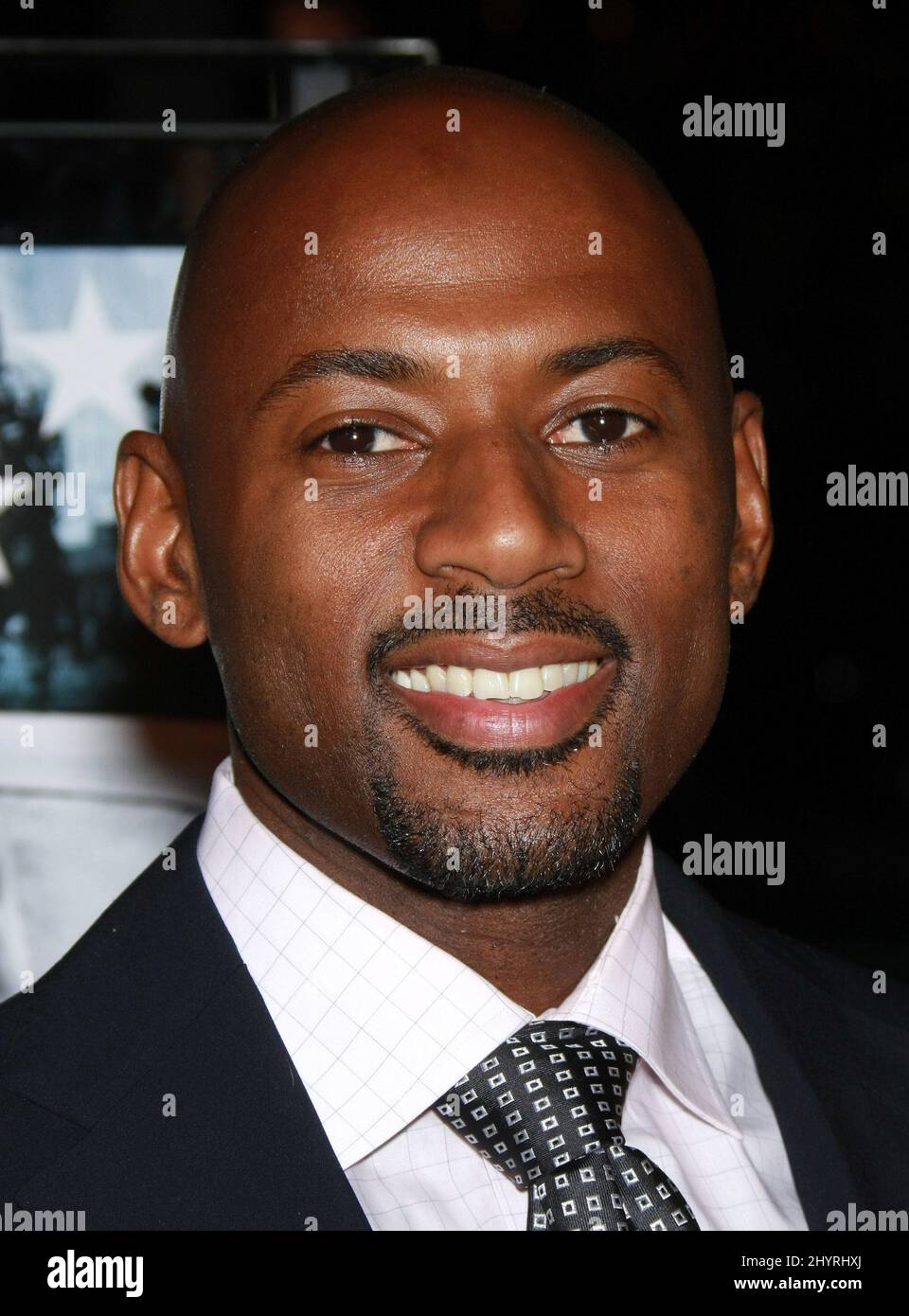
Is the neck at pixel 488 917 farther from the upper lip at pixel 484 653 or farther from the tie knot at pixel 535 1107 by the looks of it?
the upper lip at pixel 484 653

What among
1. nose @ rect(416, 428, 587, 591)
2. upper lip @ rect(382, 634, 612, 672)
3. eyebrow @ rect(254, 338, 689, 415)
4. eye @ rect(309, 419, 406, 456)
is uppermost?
eyebrow @ rect(254, 338, 689, 415)

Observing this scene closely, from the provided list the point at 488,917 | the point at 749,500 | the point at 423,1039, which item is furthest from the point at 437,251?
the point at 423,1039

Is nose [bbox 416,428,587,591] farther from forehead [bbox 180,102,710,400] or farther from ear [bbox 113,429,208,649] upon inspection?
ear [bbox 113,429,208,649]

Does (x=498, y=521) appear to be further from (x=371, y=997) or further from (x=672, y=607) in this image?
(x=371, y=997)

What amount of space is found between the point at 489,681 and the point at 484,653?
0.03 meters

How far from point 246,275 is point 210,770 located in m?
1.77

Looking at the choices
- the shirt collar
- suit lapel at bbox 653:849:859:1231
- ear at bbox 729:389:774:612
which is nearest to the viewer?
the shirt collar

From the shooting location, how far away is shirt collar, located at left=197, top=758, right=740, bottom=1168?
1.56 m

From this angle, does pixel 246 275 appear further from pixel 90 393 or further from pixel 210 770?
pixel 90 393

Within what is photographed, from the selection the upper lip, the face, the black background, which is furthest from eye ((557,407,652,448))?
the black background

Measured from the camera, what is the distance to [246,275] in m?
1.64

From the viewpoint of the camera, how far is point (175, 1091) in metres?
1.52
